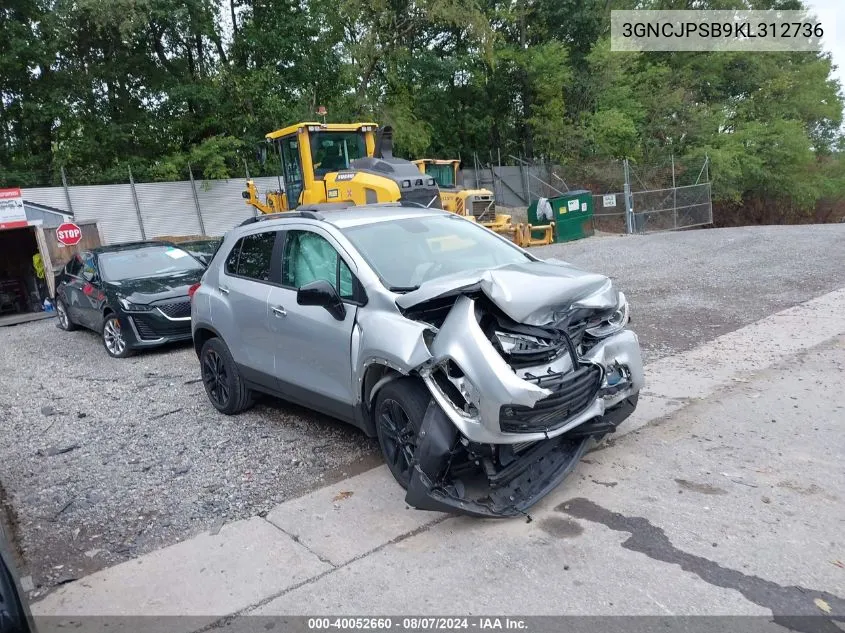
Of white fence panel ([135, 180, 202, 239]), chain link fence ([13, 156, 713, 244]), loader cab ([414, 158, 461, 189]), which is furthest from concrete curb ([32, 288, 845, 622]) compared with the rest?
white fence panel ([135, 180, 202, 239])

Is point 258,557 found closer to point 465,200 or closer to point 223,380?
point 223,380

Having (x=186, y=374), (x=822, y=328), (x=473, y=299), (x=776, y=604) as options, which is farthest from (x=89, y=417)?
(x=822, y=328)

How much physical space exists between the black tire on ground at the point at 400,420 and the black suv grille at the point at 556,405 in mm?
556

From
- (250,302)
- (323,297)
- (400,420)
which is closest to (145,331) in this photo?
(250,302)

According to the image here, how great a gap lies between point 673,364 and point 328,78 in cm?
2602

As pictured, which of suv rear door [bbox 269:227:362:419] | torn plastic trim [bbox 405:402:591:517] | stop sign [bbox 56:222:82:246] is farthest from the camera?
stop sign [bbox 56:222:82:246]

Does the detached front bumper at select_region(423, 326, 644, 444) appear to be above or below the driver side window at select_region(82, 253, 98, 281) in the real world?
below

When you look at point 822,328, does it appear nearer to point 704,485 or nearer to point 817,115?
point 704,485

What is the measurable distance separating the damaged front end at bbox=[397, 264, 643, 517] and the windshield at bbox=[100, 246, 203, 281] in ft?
22.4

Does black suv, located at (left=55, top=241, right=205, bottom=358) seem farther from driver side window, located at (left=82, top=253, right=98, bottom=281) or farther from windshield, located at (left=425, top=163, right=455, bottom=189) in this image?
windshield, located at (left=425, top=163, right=455, bottom=189)

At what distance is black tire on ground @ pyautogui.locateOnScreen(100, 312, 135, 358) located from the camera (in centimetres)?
885

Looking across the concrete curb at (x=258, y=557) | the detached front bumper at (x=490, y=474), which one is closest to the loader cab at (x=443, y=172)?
the concrete curb at (x=258, y=557)

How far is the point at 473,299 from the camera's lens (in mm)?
3871

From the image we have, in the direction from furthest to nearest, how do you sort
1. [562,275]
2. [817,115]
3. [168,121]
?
[817,115] → [168,121] → [562,275]
